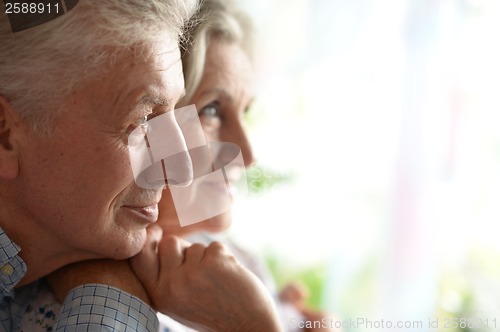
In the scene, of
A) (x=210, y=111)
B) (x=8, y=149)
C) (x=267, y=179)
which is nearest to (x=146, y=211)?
(x=8, y=149)

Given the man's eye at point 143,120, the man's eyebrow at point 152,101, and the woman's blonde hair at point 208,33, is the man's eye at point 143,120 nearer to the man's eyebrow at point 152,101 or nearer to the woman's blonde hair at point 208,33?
the man's eyebrow at point 152,101

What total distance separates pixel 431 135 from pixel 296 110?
1.17ft

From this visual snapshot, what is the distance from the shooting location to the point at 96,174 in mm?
838

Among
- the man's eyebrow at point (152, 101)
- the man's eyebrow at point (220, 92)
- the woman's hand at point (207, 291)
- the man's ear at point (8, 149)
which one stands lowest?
the woman's hand at point (207, 291)

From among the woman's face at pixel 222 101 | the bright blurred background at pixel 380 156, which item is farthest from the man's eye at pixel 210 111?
the bright blurred background at pixel 380 156

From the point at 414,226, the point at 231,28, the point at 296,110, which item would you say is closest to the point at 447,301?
the point at 414,226

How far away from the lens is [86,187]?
2.76ft

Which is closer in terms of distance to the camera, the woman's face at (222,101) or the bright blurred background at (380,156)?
the woman's face at (222,101)

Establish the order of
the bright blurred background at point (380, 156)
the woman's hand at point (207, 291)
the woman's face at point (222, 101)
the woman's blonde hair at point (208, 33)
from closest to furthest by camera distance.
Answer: the woman's hand at point (207, 291) < the woman's blonde hair at point (208, 33) < the woman's face at point (222, 101) < the bright blurred background at point (380, 156)

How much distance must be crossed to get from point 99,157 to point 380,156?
0.95 metres

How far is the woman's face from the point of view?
1123 mm

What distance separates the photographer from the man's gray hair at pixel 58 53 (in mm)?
802

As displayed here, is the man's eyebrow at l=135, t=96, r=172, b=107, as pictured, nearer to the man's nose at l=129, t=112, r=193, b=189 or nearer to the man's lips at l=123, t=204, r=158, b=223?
the man's nose at l=129, t=112, r=193, b=189

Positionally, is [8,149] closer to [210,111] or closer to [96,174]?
[96,174]
